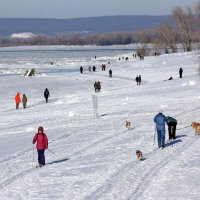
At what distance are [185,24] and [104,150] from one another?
6881cm

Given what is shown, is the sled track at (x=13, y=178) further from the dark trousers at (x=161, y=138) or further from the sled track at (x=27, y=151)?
the dark trousers at (x=161, y=138)

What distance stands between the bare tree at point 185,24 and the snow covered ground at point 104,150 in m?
47.6

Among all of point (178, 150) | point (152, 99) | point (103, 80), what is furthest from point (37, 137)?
point (103, 80)

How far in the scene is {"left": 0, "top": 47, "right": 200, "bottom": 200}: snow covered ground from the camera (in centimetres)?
1164

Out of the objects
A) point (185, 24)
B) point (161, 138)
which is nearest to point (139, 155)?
point (161, 138)

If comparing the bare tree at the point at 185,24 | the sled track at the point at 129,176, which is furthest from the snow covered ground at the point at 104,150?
the bare tree at the point at 185,24

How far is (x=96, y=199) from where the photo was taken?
10781 millimetres

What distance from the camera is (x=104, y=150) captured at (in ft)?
53.2

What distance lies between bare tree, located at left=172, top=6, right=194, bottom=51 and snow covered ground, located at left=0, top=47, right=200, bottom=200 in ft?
156

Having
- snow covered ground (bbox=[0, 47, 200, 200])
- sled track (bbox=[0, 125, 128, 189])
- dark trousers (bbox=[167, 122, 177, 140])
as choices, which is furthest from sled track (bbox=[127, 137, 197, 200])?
sled track (bbox=[0, 125, 128, 189])

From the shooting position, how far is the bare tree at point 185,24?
269 feet

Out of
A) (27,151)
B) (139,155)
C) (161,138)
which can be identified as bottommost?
(27,151)

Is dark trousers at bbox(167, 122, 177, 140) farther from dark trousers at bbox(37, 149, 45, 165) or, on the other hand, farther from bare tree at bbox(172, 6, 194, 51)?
bare tree at bbox(172, 6, 194, 51)

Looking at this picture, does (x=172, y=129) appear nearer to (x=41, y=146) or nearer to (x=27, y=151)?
(x=27, y=151)
